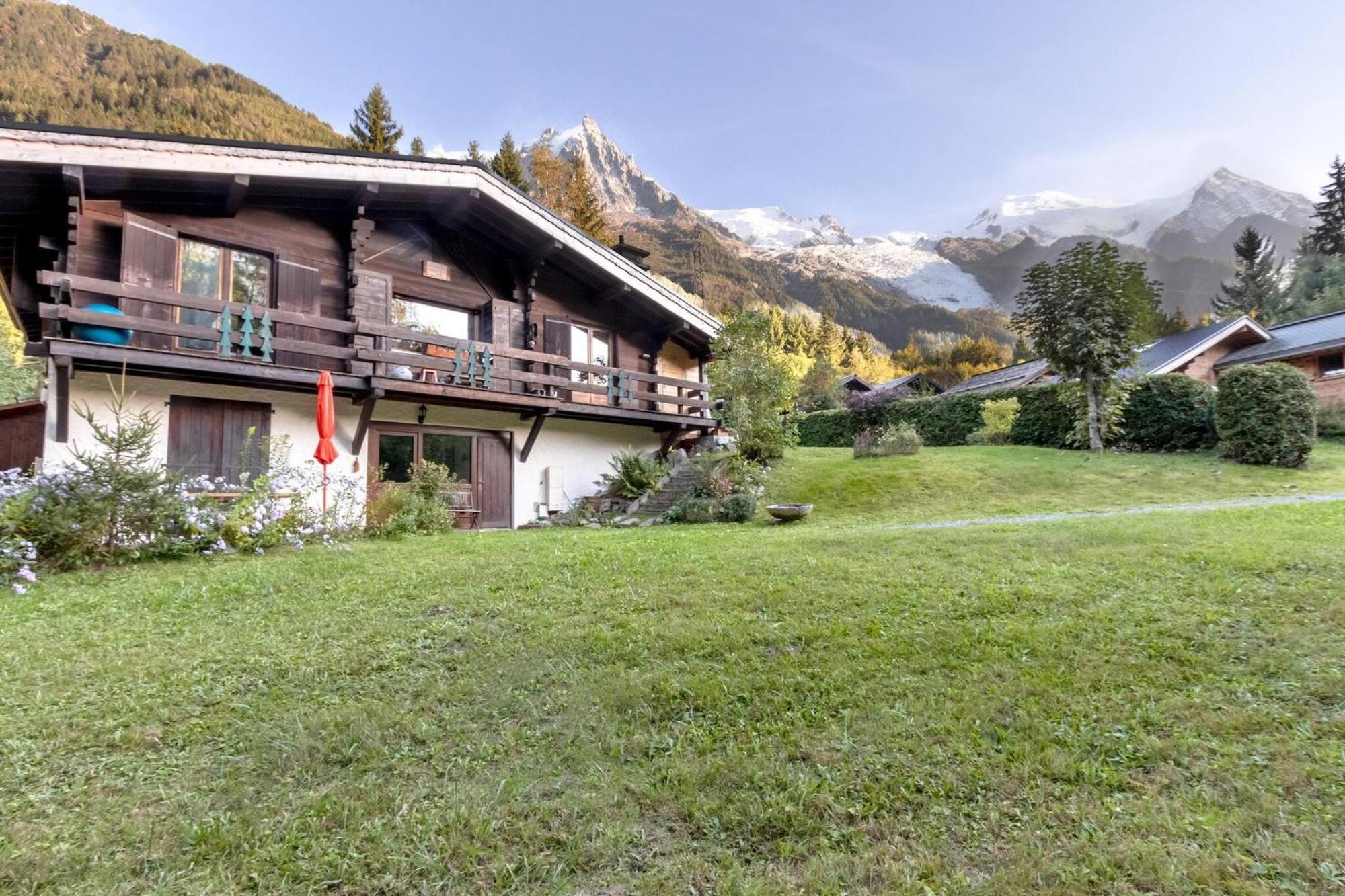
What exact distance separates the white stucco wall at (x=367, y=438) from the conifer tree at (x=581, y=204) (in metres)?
16.8

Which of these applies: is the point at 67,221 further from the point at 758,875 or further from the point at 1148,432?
the point at 1148,432

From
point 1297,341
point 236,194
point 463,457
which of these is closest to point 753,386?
point 463,457

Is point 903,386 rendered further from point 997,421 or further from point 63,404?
point 63,404

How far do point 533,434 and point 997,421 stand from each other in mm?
13864

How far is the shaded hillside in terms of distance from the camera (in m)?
63.1

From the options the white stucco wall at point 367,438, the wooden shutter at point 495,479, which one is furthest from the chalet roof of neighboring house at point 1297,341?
the wooden shutter at point 495,479

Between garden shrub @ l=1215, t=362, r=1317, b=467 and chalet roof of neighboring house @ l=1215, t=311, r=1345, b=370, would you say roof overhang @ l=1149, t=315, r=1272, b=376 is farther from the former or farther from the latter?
garden shrub @ l=1215, t=362, r=1317, b=467

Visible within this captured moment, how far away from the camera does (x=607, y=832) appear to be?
8.11 feet

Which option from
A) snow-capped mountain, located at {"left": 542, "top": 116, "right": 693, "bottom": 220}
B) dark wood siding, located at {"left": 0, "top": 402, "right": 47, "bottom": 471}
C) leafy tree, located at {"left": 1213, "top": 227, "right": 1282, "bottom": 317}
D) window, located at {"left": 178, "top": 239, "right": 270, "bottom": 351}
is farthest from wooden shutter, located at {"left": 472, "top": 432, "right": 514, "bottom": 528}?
snow-capped mountain, located at {"left": 542, "top": 116, "right": 693, "bottom": 220}

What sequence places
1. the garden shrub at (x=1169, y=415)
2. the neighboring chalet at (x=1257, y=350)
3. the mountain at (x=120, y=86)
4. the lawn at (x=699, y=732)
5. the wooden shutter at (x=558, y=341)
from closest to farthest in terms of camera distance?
the lawn at (x=699, y=732) → the wooden shutter at (x=558, y=341) → the garden shrub at (x=1169, y=415) → the neighboring chalet at (x=1257, y=350) → the mountain at (x=120, y=86)

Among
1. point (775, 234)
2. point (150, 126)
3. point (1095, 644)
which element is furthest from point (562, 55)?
point (775, 234)

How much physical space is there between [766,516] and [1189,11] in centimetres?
1271

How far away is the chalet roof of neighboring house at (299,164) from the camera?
8023mm

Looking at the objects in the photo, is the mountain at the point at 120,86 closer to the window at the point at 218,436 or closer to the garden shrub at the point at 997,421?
the window at the point at 218,436
